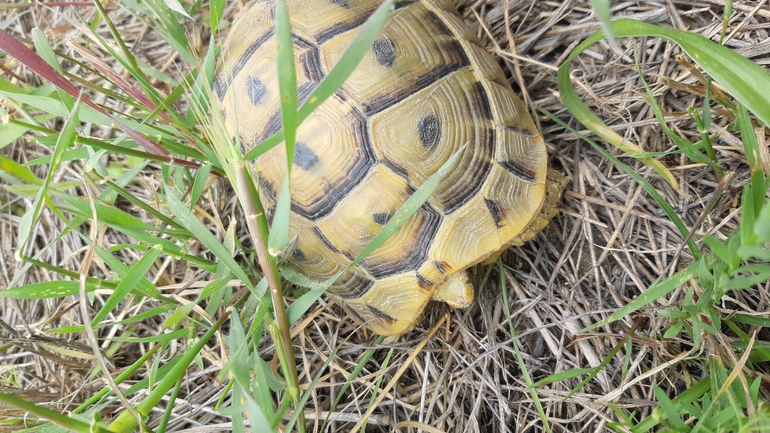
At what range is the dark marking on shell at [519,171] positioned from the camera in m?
1.61

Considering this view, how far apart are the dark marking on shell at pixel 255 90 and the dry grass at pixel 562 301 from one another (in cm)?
45

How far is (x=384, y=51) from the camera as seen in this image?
61.9 inches

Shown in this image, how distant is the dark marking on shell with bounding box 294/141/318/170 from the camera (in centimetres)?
155

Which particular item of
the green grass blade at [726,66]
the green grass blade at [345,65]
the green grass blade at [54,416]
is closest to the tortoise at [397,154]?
the green grass blade at [726,66]

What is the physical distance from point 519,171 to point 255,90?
0.90 meters

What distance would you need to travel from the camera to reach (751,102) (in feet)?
3.83

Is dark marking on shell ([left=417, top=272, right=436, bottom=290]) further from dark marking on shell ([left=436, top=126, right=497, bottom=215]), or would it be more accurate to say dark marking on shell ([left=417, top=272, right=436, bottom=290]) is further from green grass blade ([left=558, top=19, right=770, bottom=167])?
green grass blade ([left=558, top=19, right=770, bottom=167])

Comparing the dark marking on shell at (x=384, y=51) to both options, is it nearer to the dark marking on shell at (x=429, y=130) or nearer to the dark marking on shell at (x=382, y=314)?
the dark marking on shell at (x=429, y=130)

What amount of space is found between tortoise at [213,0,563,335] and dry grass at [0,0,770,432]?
23cm

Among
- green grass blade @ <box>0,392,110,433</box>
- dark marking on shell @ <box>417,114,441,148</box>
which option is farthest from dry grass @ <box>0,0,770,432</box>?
green grass blade @ <box>0,392,110,433</box>

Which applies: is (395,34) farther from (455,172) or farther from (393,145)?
Result: (455,172)

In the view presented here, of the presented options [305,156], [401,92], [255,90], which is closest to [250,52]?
[255,90]

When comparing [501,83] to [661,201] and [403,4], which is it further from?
[661,201]

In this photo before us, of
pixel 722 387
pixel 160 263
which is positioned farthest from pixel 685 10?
pixel 160 263
